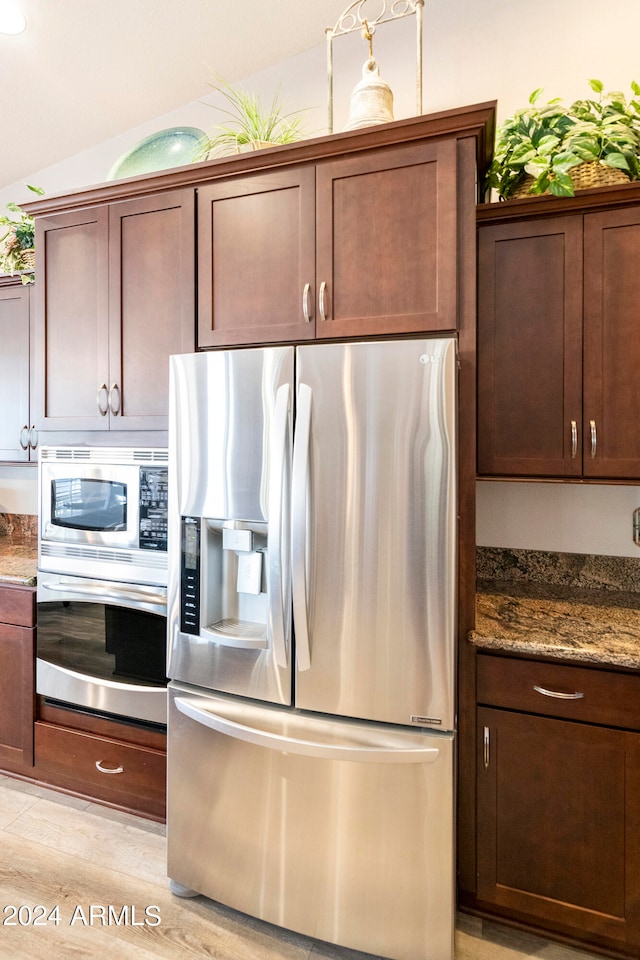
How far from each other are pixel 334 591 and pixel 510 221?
137cm

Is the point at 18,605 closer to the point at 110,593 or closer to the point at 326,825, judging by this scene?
the point at 110,593

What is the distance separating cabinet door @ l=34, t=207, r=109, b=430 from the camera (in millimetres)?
2049

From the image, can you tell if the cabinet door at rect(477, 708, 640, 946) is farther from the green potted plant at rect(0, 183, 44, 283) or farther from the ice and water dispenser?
the green potted plant at rect(0, 183, 44, 283)

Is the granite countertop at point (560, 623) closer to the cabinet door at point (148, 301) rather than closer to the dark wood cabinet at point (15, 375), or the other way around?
the cabinet door at point (148, 301)

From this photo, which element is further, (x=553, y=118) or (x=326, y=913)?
(x=553, y=118)

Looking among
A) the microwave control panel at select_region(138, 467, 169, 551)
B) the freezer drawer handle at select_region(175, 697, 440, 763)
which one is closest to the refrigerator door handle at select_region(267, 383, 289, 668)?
the freezer drawer handle at select_region(175, 697, 440, 763)

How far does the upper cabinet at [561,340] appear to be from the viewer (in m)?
1.72

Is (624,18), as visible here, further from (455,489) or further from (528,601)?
(528,601)

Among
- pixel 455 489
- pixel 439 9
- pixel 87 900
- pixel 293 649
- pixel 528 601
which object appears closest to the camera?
pixel 455 489

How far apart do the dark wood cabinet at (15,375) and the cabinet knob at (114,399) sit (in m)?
0.88

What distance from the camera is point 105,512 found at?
6.69 feet

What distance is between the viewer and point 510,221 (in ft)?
5.92

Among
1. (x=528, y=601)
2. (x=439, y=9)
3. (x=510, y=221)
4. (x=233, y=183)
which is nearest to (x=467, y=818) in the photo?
(x=528, y=601)

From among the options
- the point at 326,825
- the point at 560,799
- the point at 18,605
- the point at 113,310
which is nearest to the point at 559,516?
the point at 560,799
